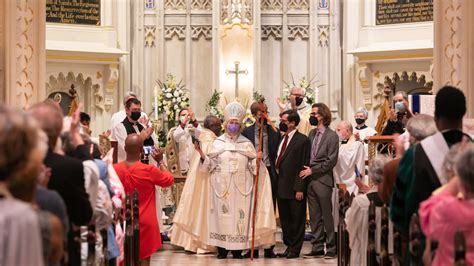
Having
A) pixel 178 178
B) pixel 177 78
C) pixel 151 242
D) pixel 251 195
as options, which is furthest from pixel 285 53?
pixel 151 242

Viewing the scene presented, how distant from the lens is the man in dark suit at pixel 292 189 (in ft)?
42.9

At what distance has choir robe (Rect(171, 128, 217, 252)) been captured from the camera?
13.2 m

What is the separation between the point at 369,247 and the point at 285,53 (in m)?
12.3

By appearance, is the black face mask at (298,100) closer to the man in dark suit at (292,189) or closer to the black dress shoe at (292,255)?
the man in dark suit at (292,189)

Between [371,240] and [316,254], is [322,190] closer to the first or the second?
[316,254]

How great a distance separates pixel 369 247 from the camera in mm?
7422

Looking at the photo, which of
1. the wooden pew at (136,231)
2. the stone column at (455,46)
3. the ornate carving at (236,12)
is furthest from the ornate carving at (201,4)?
the wooden pew at (136,231)

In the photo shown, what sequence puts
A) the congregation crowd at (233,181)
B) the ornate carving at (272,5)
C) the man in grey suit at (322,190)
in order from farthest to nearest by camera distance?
the ornate carving at (272,5) < the man in grey suit at (322,190) < the congregation crowd at (233,181)

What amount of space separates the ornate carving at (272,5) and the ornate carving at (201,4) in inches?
38.6

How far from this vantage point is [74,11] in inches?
726

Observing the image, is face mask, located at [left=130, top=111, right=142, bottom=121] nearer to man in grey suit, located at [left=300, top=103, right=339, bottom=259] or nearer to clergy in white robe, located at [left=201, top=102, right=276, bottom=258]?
clergy in white robe, located at [left=201, top=102, right=276, bottom=258]

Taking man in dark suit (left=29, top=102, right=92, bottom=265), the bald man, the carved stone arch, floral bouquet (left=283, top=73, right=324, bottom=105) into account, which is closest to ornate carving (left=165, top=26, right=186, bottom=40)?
the carved stone arch

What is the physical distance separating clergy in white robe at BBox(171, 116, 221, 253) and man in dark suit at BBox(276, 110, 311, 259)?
3.11ft

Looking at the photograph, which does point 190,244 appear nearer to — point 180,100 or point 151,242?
point 151,242
